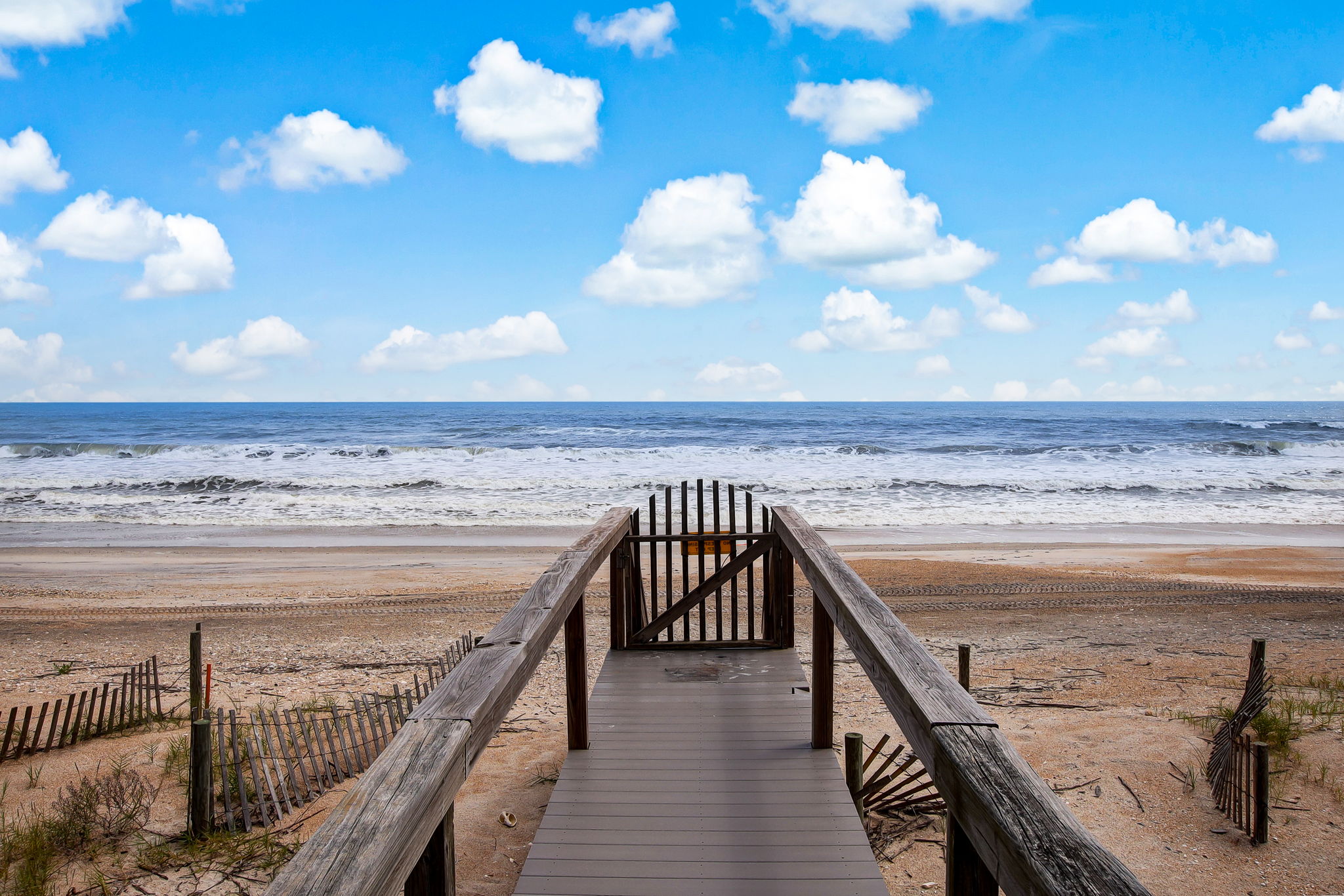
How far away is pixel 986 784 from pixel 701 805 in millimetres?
2383

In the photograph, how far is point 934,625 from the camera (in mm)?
10008

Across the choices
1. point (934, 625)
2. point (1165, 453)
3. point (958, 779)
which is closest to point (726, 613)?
point (934, 625)

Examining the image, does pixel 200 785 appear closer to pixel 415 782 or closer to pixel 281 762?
pixel 281 762

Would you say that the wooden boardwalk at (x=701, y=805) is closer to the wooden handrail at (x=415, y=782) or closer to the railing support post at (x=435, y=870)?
the wooden handrail at (x=415, y=782)

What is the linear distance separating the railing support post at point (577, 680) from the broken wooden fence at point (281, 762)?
73 centimetres

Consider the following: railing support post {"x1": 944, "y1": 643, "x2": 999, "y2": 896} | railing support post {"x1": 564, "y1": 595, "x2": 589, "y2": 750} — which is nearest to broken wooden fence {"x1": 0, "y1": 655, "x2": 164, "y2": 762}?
railing support post {"x1": 564, "y1": 595, "x2": 589, "y2": 750}

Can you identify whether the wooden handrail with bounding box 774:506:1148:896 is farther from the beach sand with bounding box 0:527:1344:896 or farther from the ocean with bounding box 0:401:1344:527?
the ocean with bounding box 0:401:1344:527

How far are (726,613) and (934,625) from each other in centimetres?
272

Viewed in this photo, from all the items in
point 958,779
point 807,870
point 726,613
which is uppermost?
point 958,779

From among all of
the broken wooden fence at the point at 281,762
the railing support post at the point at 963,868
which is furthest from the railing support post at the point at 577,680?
the railing support post at the point at 963,868

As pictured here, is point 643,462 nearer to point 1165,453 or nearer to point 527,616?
point 1165,453

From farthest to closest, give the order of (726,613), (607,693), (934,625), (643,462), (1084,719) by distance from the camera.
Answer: (643,462)
(726,613)
(934,625)
(1084,719)
(607,693)

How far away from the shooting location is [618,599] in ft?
20.0

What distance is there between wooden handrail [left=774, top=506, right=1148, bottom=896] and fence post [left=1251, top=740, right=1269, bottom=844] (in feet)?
9.40
